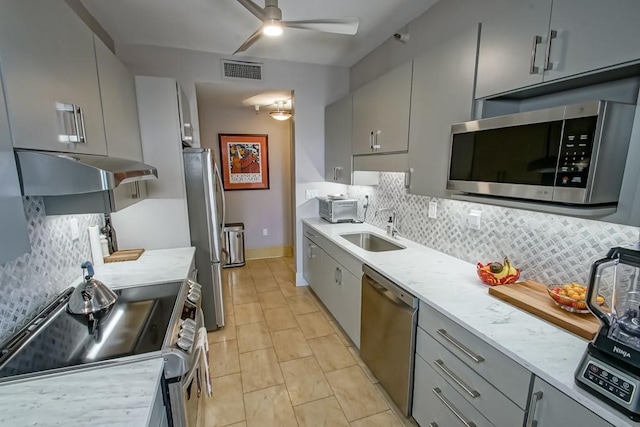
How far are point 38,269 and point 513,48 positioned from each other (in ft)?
8.11

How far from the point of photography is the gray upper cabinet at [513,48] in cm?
117

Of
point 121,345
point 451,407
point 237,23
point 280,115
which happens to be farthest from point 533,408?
point 280,115

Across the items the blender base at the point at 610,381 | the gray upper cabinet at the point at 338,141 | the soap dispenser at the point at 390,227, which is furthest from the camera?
the gray upper cabinet at the point at 338,141

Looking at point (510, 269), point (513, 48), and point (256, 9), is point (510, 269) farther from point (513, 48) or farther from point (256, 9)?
point (256, 9)

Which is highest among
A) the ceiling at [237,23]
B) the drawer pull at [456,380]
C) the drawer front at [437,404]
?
the ceiling at [237,23]

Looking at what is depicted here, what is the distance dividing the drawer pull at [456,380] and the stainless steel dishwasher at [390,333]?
20 cm

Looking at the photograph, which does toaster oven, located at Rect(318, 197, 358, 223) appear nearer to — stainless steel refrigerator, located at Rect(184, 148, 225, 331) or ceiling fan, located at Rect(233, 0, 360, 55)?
stainless steel refrigerator, located at Rect(184, 148, 225, 331)

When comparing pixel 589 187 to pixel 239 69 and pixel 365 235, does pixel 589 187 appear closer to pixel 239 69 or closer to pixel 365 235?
pixel 365 235

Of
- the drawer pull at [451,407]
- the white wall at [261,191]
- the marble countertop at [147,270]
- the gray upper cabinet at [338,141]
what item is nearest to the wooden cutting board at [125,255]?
the marble countertop at [147,270]

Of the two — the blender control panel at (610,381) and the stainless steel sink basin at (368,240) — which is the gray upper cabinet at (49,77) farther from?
the stainless steel sink basin at (368,240)

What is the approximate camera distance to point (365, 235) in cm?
289

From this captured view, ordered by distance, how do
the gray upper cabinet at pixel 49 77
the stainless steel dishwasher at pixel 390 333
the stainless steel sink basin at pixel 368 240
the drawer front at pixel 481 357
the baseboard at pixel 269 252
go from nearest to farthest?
the gray upper cabinet at pixel 49 77 → the drawer front at pixel 481 357 → the stainless steel dishwasher at pixel 390 333 → the stainless steel sink basin at pixel 368 240 → the baseboard at pixel 269 252

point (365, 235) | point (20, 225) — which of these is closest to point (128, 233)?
point (20, 225)

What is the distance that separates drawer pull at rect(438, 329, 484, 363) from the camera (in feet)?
3.99
